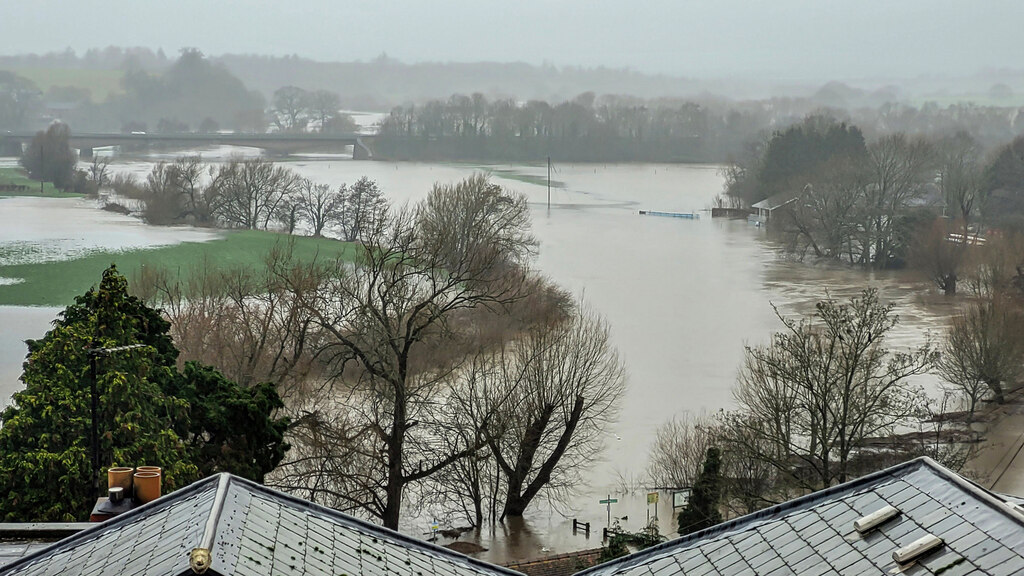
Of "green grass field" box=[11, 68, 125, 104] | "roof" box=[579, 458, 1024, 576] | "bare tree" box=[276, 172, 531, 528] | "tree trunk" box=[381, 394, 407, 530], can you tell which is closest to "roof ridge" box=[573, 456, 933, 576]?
"roof" box=[579, 458, 1024, 576]

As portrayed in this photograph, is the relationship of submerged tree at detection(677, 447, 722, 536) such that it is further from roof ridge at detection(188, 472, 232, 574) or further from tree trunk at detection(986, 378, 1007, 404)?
tree trunk at detection(986, 378, 1007, 404)

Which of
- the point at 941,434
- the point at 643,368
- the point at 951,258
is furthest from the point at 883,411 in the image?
the point at 951,258

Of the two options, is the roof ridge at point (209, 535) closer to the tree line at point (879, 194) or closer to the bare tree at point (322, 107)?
the tree line at point (879, 194)

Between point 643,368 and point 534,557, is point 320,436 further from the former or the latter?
point 643,368

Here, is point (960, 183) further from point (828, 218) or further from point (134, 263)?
point (134, 263)

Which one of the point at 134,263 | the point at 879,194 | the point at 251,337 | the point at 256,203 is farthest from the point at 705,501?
the point at 256,203

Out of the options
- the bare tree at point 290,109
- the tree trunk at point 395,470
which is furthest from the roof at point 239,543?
the bare tree at point 290,109
